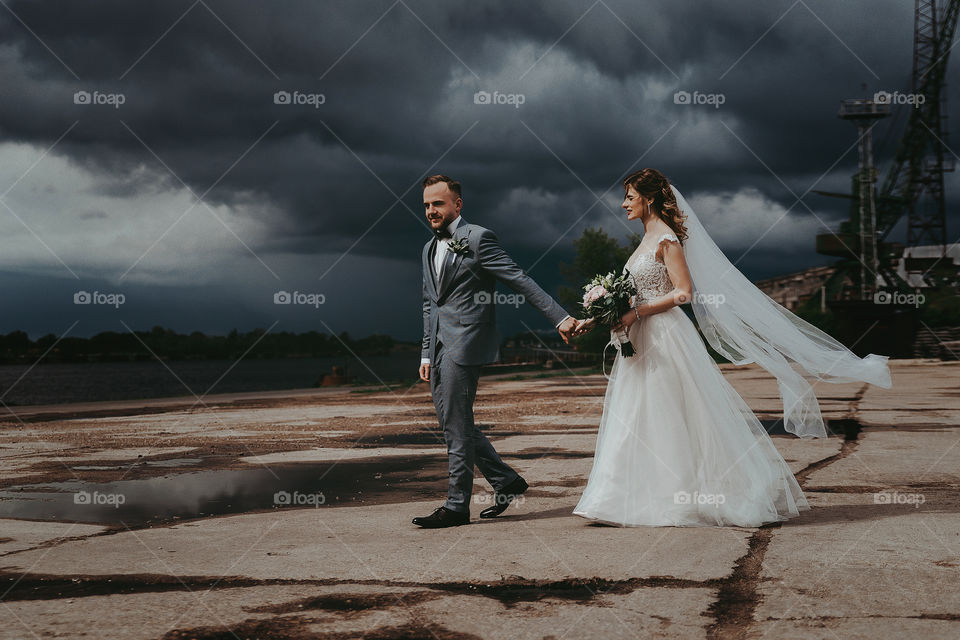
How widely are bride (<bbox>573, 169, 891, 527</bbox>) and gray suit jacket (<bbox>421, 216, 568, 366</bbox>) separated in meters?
0.42

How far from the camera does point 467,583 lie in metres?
3.05

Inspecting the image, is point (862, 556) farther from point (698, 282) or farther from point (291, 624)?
point (291, 624)

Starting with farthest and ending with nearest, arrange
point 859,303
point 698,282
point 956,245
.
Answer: point 956,245, point 859,303, point 698,282

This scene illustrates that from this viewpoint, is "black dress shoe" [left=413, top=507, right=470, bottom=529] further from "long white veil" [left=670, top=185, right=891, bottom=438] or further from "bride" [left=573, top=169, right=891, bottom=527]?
"long white veil" [left=670, top=185, right=891, bottom=438]

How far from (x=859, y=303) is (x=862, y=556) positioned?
110ft

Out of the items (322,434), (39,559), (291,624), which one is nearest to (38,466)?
(322,434)

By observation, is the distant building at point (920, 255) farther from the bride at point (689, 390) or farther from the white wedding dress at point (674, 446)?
the white wedding dress at point (674, 446)

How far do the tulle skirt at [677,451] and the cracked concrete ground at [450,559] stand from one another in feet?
0.54

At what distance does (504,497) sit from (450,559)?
1.20 metres

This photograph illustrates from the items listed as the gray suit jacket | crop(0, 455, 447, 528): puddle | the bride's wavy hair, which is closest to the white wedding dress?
the bride's wavy hair

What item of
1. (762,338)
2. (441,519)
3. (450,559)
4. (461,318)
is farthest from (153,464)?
(762,338)

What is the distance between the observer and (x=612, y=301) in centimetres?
436

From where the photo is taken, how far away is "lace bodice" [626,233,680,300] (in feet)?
14.6

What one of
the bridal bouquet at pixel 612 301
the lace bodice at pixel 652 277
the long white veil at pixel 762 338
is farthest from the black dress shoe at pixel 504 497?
the long white veil at pixel 762 338
